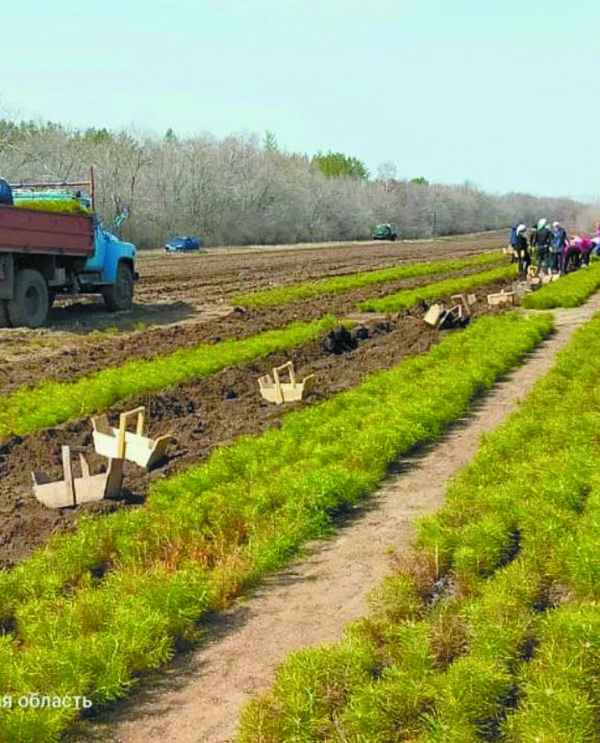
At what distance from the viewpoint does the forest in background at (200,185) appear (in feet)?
223

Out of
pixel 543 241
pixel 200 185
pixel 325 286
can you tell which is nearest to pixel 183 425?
pixel 325 286

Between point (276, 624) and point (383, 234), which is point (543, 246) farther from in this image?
point (383, 234)

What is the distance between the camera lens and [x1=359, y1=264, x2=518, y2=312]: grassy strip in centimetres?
2338

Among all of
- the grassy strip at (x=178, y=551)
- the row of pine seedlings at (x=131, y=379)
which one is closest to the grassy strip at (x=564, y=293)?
the row of pine seedlings at (x=131, y=379)

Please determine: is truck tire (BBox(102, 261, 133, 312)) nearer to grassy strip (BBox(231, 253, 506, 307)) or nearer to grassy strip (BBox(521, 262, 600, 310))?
grassy strip (BBox(231, 253, 506, 307))

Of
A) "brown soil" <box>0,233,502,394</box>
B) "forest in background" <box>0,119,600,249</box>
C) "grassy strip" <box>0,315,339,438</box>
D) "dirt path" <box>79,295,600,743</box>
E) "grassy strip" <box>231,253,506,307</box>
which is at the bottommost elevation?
"dirt path" <box>79,295,600,743</box>

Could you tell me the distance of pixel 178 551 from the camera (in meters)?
6.54

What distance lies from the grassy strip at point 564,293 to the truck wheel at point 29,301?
11053mm

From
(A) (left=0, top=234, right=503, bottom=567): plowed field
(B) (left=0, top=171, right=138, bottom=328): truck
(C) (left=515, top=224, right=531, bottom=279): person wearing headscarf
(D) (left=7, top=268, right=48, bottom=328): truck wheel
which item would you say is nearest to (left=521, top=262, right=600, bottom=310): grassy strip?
(A) (left=0, top=234, right=503, bottom=567): plowed field

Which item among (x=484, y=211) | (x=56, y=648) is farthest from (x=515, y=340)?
(x=484, y=211)

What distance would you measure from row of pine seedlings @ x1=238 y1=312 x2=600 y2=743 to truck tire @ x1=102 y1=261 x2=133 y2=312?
47.6 ft

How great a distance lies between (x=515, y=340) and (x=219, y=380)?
5610 mm

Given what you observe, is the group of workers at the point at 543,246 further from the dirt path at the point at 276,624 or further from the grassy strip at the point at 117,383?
the dirt path at the point at 276,624

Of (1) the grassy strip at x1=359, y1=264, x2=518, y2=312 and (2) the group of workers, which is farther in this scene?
Answer: (2) the group of workers
